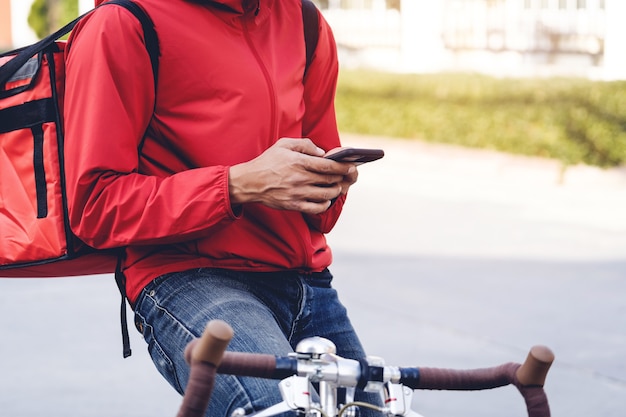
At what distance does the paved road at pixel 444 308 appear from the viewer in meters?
5.71

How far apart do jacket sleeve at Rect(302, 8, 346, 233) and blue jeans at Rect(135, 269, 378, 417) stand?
0.66ft

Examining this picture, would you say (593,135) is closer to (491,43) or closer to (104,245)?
(491,43)

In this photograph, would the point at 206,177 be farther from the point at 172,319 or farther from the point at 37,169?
the point at 37,169

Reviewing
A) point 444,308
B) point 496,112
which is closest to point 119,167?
point 444,308

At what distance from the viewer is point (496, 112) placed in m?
15.2

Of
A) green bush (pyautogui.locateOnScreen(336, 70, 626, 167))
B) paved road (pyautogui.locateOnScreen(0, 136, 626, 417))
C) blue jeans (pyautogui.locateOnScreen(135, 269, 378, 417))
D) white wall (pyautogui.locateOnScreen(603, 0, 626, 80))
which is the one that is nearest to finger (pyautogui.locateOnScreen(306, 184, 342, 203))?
blue jeans (pyautogui.locateOnScreen(135, 269, 378, 417))

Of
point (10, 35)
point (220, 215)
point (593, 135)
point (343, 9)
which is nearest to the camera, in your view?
point (220, 215)

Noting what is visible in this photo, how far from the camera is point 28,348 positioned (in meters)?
6.47

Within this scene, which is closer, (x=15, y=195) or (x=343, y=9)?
(x=15, y=195)

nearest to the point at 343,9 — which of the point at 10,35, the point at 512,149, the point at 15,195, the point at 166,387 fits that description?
the point at 512,149

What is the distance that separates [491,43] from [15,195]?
753 inches

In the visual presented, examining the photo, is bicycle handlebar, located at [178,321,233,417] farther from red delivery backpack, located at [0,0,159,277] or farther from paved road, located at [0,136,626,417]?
paved road, located at [0,136,626,417]

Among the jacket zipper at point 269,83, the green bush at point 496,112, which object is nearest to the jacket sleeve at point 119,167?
the jacket zipper at point 269,83

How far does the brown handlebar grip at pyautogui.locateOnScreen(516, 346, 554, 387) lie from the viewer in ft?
5.83
